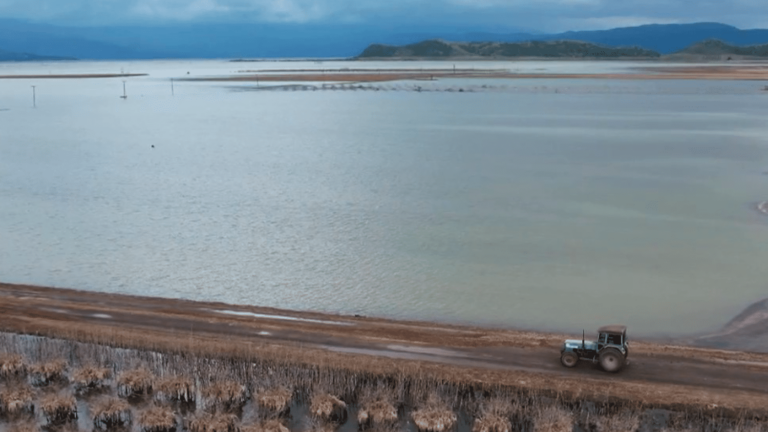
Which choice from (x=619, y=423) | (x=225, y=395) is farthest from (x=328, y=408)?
(x=619, y=423)

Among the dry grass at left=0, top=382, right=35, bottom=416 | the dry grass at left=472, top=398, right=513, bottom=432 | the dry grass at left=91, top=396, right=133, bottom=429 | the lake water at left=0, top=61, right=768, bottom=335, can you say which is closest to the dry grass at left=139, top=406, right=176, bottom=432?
the dry grass at left=91, top=396, right=133, bottom=429

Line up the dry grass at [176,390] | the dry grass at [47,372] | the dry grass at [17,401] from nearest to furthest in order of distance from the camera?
the dry grass at [17,401]
the dry grass at [176,390]
the dry grass at [47,372]

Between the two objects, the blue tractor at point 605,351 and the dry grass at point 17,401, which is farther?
the blue tractor at point 605,351

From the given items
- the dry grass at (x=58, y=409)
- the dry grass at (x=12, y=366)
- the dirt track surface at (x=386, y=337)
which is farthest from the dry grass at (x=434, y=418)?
the dry grass at (x=12, y=366)

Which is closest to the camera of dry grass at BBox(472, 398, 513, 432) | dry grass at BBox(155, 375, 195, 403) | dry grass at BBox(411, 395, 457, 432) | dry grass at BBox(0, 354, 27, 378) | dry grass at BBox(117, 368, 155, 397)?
dry grass at BBox(472, 398, 513, 432)

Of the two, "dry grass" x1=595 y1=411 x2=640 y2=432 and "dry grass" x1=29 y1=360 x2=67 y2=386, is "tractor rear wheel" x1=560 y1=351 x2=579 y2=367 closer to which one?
"dry grass" x1=595 y1=411 x2=640 y2=432

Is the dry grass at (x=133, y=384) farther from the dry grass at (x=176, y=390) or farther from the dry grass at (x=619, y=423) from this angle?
the dry grass at (x=619, y=423)
